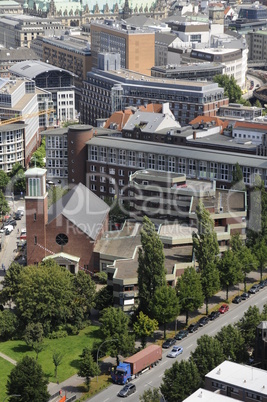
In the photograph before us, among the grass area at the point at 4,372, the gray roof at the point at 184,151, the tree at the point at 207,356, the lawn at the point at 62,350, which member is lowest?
the lawn at the point at 62,350

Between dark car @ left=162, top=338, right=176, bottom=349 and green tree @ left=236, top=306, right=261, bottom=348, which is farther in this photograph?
dark car @ left=162, top=338, right=176, bottom=349

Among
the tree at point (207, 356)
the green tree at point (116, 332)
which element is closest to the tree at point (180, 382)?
the tree at point (207, 356)

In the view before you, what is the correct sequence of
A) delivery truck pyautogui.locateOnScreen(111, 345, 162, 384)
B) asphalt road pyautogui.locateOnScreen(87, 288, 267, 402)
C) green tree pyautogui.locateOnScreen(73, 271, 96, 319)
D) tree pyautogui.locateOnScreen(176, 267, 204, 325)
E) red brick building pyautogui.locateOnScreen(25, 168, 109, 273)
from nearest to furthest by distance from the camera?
asphalt road pyautogui.locateOnScreen(87, 288, 267, 402) → delivery truck pyautogui.locateOnScreen(111, 345, 162, 384) → tree pyautogui.locateOnScreen(176, 267, 204, 325) → green tree pyautogui.locateOnScreen(73, 271, 96, 319) → red brick building pyautogui.locateOnScreen(25, 168, 109, 273)

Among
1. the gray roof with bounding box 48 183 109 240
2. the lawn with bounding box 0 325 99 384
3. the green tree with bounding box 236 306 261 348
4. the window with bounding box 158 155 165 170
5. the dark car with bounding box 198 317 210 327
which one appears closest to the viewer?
the green tree with bounding box 236 306 261 348

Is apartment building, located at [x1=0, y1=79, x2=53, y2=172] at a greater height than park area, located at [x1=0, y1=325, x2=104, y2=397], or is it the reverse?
apartment building, located at [x1=0, y1=79, x2=53, y2=172]

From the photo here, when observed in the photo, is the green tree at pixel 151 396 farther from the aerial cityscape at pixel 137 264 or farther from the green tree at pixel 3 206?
the green tree at pixel 3 206

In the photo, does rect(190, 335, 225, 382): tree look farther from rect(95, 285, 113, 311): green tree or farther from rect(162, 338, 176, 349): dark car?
rect(95, 285, 113, 311): green tree

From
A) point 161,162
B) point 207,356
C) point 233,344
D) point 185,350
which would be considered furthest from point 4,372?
point 161,162

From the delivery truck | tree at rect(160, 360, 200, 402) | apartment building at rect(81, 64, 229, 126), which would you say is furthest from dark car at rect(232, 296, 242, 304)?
apartment building at rect(81, 64, 229, 126)
